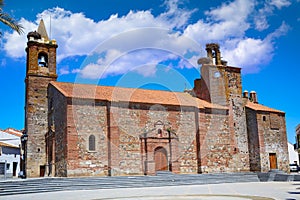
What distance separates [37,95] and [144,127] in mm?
11030

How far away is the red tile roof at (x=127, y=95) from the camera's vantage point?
29781 millimetres

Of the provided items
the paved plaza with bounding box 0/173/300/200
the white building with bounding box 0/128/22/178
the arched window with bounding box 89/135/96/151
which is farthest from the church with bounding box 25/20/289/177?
the white building with bounding box 0/128/22/178

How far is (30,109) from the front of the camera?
32562mm

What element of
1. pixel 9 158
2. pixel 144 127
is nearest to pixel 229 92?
pixel 144 127

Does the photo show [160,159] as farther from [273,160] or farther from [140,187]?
[273,160]

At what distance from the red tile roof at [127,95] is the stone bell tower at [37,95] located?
2046mm

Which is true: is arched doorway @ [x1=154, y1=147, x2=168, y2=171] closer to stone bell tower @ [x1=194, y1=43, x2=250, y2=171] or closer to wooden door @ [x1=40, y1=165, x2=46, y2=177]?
stone bell tower @ [x1=194, y1=43, x2=250, y2=171]

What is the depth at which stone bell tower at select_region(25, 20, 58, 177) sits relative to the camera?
31984 mm

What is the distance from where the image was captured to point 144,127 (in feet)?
101

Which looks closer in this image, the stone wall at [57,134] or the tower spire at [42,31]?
the stone wall at [57,134]

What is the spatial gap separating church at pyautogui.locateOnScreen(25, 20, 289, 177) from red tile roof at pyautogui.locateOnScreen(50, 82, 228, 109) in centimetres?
9

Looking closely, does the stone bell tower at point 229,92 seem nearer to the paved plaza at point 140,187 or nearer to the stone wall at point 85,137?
the paved plaza at point 140,187

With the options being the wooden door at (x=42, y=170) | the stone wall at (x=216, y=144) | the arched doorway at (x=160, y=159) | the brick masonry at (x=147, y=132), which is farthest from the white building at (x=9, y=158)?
the stone wall at (x=216, y=144)

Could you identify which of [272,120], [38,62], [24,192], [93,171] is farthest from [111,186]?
[272,120]
